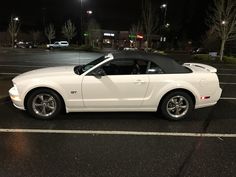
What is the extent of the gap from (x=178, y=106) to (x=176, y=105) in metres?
0.05

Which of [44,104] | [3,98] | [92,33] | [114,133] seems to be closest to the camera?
[114,133]

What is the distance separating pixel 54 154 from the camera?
4617 mm

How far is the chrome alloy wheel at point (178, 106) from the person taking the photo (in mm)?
6473

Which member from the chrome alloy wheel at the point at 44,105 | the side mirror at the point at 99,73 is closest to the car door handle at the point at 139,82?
the side mirror at the point at 99,73

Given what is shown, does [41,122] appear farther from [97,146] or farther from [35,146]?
[97,146]

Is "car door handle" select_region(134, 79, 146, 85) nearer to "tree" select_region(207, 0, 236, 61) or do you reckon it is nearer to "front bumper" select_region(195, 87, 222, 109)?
"front bumper" select_region(195, 87, 222, 109)

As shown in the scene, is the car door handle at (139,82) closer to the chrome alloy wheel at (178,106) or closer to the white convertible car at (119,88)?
the white convertible car at (119,88)

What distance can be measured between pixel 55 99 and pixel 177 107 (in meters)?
2.59

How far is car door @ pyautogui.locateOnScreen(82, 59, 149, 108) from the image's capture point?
6230mm

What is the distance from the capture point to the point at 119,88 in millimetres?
6273

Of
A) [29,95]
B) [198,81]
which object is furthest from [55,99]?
[198,81]

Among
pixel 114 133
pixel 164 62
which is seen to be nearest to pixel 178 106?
pixel 164 62

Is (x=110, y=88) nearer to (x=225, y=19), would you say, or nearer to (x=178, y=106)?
(x=178, y=106)

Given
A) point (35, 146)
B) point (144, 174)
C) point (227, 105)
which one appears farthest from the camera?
point (227, 105)
